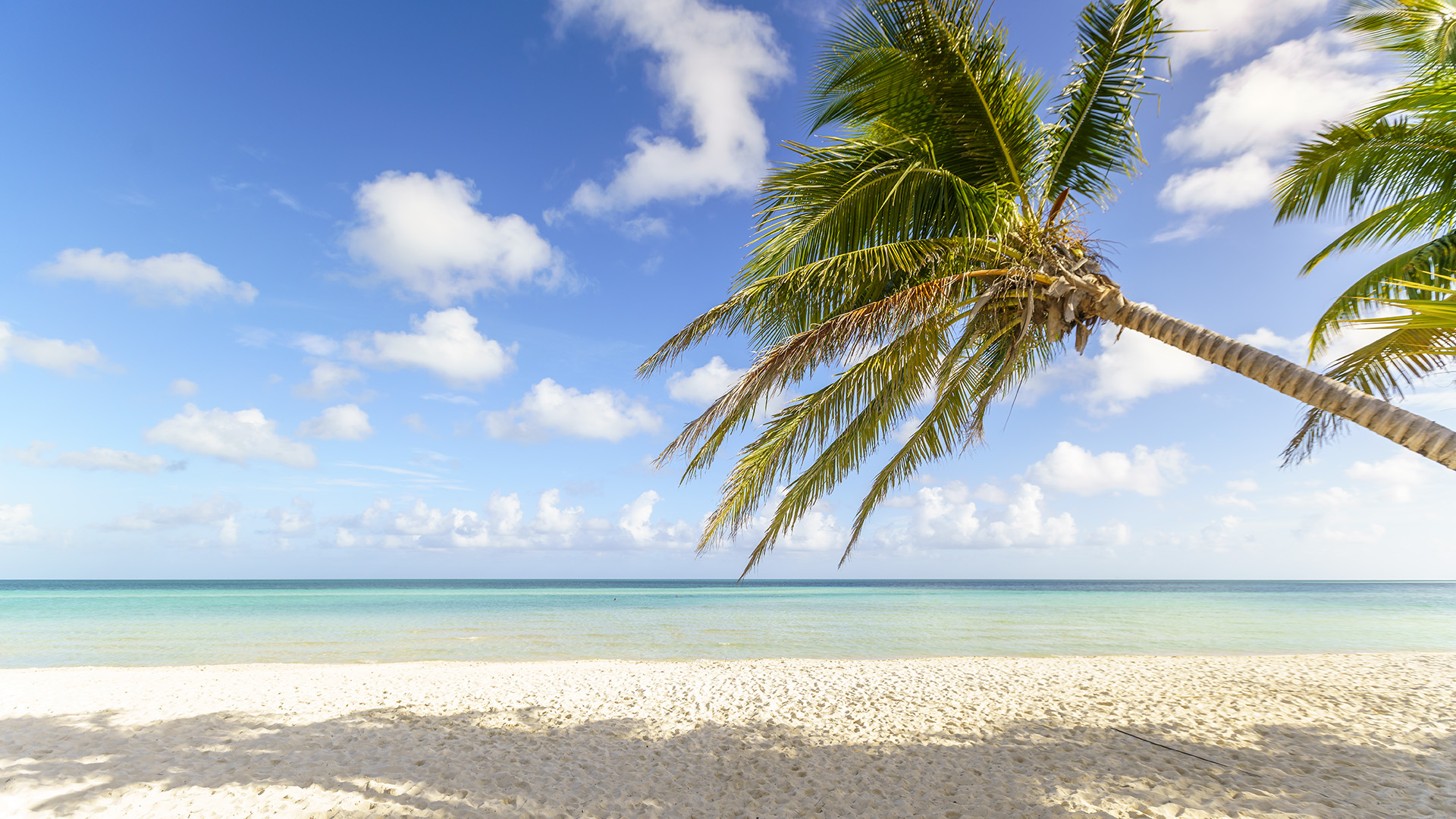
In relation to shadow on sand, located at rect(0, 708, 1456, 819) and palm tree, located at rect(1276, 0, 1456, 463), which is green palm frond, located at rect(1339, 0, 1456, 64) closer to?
palm tree, located at rect(1276, 0, 1456, 463)

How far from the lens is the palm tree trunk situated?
118 inches

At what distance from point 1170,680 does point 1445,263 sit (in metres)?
5.70

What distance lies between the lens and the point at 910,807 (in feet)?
13.5

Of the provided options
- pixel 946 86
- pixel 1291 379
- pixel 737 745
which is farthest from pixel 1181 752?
pixel 946 86

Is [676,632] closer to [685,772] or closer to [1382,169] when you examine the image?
[685,772]

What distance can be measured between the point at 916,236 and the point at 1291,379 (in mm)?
2491

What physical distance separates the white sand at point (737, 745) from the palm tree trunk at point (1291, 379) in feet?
8.31

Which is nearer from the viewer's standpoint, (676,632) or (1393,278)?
(1393,278)

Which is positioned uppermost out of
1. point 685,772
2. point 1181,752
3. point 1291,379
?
point 1291,379

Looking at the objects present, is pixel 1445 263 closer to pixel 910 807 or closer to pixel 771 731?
pixel 910 807

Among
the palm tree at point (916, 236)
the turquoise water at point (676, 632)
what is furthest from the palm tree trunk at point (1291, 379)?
the turquoise water at point (676, 632)

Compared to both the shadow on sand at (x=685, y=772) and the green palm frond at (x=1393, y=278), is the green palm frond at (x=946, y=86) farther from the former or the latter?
the shadow on sand at (x=685, y=772)

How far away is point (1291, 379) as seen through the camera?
3.49 meters

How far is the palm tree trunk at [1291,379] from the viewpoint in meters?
3.01
